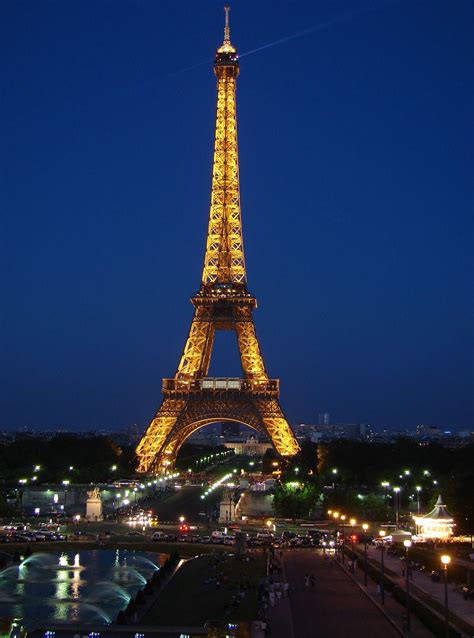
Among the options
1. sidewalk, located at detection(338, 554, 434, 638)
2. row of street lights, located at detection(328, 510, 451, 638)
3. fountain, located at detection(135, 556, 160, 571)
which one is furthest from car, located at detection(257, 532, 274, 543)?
sidewalk, located at detection(338, 554, 434, 638)

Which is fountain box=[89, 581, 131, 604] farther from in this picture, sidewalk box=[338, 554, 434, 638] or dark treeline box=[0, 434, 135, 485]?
dark treeline box=[0, 434, 135, 485]

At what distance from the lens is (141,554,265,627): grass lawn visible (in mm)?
32688

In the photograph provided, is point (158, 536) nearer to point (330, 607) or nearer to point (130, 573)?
point (130, 573)

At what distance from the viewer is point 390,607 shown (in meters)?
34.7

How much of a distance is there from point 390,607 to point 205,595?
703 centimetres

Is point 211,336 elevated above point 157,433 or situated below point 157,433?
above

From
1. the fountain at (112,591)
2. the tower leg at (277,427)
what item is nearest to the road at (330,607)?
the fountain at (112,591)

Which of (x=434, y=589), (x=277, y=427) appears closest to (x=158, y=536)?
(x=434, y=589)

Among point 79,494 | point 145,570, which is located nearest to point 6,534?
point 145,570

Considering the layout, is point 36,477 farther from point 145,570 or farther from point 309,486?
point 145,570

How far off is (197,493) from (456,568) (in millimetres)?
47000

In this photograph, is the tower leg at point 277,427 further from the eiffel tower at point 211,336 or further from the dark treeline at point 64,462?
the dark treeline at point 64,462

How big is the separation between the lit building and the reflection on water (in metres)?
13.7

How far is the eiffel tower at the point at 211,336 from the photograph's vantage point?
83562mm
